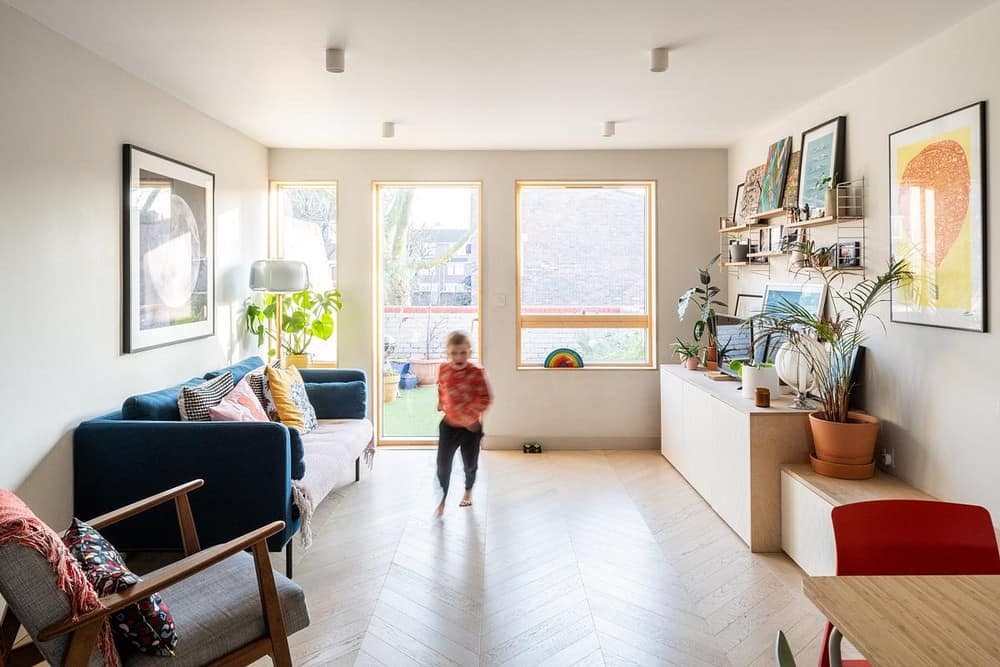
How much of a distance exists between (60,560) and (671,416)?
169 inches

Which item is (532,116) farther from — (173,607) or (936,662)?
(936,662)

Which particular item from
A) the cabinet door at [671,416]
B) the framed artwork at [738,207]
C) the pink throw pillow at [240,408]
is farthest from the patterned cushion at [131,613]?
the framed artwork at [738,207]

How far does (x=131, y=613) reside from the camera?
1833 millimetres

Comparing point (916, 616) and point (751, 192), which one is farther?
point (751, 192)

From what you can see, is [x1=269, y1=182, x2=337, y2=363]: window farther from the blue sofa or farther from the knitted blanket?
the knitted blanket

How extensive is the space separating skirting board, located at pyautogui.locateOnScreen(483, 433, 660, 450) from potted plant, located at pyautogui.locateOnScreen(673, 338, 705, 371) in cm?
82

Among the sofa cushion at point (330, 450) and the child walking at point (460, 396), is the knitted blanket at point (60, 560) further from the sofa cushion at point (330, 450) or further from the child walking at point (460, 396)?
the child walking at point (460, 396)

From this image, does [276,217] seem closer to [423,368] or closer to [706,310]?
[423,368]

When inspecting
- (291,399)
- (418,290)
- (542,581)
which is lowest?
(542,581)

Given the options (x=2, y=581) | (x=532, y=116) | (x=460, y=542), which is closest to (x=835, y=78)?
(x=532, y=116)

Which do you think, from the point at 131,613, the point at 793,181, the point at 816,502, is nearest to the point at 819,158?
the point at 793,181

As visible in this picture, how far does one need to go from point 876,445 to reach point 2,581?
12.1 ft

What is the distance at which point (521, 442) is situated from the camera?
579 centimetres

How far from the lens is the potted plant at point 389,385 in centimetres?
595
